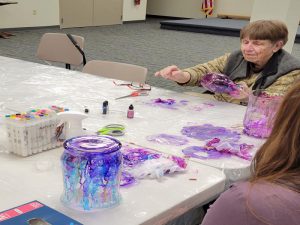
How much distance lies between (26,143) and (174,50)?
5.86m

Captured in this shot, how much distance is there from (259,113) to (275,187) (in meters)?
0.85

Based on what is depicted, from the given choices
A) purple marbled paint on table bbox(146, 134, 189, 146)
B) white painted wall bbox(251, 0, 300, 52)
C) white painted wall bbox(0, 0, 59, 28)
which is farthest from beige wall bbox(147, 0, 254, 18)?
purple marbled paint on table bbox(146, 134, 189, 146)

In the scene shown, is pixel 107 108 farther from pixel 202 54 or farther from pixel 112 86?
pixel 202 54

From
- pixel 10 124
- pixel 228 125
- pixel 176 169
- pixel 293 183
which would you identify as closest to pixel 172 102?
pixel 228 125

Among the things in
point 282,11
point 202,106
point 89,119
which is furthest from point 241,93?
point 282,11

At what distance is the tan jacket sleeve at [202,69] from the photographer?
2.05m

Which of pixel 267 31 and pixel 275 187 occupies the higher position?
pixel 267 31

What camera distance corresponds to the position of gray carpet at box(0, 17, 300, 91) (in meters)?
5.72

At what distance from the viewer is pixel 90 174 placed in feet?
2.90

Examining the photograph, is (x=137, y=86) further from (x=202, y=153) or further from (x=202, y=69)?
(x=202, y=153)

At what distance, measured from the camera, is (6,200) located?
3.01ft

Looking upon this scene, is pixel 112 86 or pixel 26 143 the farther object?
pixel 112 86

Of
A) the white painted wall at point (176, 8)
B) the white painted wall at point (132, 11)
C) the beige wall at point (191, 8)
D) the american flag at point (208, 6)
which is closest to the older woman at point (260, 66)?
the white painted wall at point (132, 11)

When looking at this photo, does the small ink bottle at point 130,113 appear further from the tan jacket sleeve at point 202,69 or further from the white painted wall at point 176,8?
the white painted wall at point 176,8
